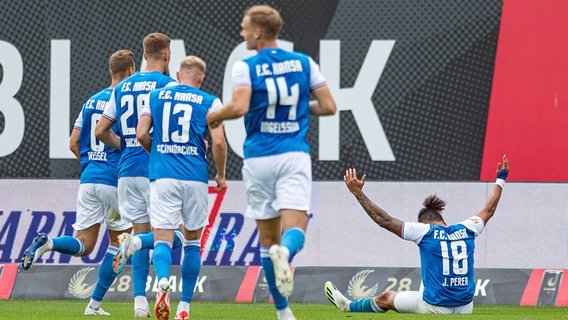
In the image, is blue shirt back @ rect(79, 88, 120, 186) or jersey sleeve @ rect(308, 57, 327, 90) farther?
blue shirt back @ rect(79, 88, 120, 186)

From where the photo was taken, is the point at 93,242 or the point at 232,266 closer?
the point at 93,242

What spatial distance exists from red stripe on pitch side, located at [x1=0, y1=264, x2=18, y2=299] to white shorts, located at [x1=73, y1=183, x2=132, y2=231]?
372cm

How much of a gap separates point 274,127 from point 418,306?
3.29m

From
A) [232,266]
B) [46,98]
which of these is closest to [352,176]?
[232,266]

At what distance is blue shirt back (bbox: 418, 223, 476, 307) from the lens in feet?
32.4

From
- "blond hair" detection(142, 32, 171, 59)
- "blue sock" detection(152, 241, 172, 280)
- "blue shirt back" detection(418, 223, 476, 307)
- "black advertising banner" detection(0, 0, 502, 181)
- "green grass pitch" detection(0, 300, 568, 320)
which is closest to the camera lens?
"blue sock" detection(152, 241, 172, 280)

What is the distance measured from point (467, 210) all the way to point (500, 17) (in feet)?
7.44

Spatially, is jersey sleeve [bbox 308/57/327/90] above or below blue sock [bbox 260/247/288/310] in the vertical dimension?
above

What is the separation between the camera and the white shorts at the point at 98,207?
9.96m

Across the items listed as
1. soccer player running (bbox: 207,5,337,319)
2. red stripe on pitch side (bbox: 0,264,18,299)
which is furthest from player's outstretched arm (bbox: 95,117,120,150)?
red stripe on pitch side (bbox: 0,264,18,299)

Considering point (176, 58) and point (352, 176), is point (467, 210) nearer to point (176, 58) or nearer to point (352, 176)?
point (176, 58)

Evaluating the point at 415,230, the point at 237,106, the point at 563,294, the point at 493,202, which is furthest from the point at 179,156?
the point at 563,294

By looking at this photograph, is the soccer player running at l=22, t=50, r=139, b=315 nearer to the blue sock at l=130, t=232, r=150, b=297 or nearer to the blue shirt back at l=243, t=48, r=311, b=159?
the blue sock at l=130, t=232, r=150, b=297

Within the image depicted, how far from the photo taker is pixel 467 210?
13.9 meters
